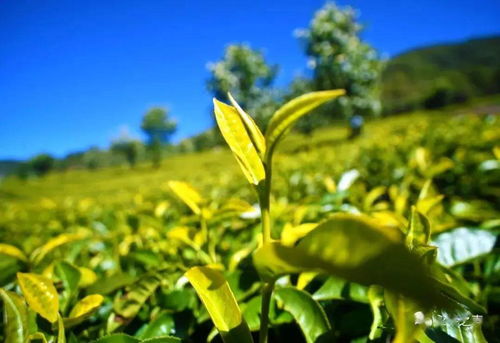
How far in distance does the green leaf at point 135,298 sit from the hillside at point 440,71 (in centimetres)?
7146

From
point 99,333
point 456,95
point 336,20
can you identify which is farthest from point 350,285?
point 456,95

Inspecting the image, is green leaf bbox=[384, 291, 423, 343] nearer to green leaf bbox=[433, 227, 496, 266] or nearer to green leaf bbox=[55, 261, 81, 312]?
green leaf bbox=[433, 227, 496, 266]

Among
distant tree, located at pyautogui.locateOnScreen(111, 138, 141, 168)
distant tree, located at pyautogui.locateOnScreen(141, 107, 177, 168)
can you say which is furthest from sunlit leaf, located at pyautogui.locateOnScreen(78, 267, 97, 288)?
distant tree, located at pyautogui.locateOnScreen(111, 138, 141, 168)

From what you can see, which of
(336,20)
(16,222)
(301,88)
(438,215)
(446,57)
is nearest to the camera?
(438,215)

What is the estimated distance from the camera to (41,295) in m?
0.67

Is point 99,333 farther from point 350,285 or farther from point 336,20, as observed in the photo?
point 336,20

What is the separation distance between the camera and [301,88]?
30.7m

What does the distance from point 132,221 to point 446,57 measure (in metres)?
171

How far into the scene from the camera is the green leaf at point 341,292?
0.81m

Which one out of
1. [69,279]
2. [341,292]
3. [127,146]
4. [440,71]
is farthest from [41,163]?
[440,71]

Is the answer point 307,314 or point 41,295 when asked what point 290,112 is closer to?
point 307,314

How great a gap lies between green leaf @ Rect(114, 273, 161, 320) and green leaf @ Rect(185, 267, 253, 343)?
405 mm

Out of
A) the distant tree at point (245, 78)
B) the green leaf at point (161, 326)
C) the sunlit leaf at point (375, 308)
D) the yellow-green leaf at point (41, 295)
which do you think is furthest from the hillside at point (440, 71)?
the yellow-green leaf at point (41, 295)

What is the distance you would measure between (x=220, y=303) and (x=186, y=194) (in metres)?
0.53
